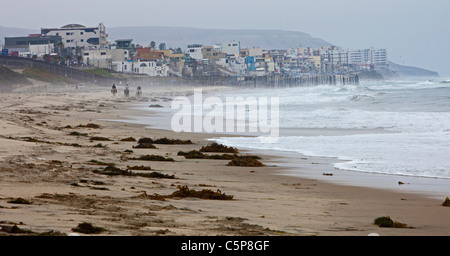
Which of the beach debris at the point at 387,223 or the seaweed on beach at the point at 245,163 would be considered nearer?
the beach debris at the point at 387,223

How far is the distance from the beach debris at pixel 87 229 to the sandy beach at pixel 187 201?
6 centimetres

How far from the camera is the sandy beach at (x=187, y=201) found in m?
5.67

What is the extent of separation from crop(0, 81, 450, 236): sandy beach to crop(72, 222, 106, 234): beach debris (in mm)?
61

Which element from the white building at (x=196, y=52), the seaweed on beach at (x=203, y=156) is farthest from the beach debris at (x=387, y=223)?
the white building at (x=196, y=52)

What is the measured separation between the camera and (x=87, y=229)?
16.6 ft

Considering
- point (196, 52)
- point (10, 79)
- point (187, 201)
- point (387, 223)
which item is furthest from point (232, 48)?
point (387, 223)

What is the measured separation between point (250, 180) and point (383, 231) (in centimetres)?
466

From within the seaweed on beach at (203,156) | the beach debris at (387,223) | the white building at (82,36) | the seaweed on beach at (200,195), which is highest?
the white building at (82,36)

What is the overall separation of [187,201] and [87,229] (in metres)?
2.49

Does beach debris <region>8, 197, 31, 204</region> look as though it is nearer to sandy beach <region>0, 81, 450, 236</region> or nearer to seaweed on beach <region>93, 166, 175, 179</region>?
sandy beach <region>0, 81, 450, 236</region>

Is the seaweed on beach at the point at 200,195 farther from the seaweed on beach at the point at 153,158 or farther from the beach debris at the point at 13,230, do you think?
the seaweed on beach at the point at 153,158

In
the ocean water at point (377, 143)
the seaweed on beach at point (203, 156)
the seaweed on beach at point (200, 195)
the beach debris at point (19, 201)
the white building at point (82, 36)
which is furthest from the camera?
the white building at point (82, 36)
